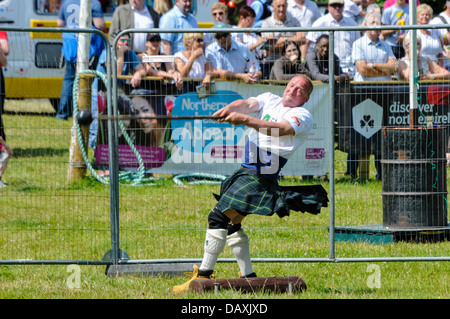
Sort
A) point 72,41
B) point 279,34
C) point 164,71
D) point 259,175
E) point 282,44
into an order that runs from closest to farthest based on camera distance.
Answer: point 259,175
point 164,71
point 282,44
point 279,34
point 72,41

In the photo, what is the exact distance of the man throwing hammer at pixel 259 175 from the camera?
210 inches

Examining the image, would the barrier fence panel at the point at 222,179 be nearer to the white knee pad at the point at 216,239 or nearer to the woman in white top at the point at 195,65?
the woman in white top at the point at 195,65

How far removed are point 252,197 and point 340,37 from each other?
5050mm

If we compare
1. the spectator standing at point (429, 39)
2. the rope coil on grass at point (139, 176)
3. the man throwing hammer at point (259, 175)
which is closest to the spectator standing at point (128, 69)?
the rope coil on grass at point (139, 176)

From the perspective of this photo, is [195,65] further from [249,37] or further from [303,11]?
[303,11]

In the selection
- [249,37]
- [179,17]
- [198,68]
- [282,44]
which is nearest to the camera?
[198,68]

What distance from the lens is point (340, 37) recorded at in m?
9.92

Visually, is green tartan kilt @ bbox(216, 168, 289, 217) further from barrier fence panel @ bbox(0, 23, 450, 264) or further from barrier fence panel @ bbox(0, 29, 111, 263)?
barrier fence panel @ bbox(0, 29, 111, 263)

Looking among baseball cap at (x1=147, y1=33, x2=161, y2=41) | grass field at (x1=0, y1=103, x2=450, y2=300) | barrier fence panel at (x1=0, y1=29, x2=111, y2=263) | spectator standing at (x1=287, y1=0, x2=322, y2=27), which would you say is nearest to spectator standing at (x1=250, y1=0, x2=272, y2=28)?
spectator standing at (x1=287, y1=0, x2=322, y2=27)

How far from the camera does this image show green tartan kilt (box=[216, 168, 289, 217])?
17.4ft

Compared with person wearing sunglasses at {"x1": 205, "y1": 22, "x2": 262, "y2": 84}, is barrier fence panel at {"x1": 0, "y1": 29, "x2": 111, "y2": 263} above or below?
below

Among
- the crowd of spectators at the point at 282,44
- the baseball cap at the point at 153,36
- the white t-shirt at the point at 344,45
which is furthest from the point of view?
the baseball cap at the point at 153,36

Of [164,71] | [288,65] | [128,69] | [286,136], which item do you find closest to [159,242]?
[286,136]

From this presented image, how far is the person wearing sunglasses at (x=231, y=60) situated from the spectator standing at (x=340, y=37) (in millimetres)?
1057
